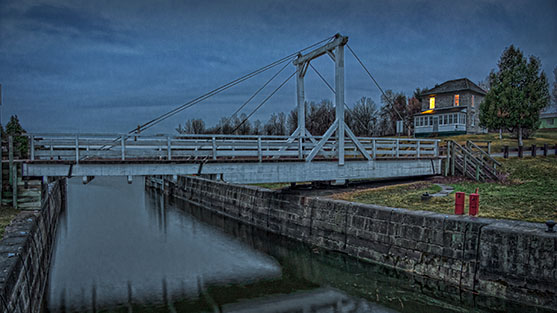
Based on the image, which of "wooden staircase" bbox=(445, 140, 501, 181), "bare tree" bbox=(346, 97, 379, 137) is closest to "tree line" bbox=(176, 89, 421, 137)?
"bare tree" bbox=(346, 97, 379, 137)

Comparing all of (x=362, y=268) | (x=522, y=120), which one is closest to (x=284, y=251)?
(x=362, y=268)

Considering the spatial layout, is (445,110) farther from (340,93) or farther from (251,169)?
(251,169)

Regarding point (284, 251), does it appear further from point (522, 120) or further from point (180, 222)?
point (522, 120)

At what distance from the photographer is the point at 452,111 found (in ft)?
171

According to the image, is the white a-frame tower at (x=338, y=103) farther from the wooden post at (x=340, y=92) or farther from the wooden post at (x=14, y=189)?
the wooden post at (x=14, y=189)

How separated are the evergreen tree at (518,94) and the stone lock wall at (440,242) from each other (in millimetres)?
30872

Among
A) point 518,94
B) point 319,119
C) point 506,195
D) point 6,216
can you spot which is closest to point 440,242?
point 506,195

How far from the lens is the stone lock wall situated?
9.62 metres

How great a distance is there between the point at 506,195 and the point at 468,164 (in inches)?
280

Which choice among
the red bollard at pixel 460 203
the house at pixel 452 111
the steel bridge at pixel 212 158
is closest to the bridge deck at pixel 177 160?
the steel bridge at pixel 212 158

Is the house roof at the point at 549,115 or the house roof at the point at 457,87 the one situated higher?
the house roof at the point at 457,87

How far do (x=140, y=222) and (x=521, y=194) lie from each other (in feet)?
74.5

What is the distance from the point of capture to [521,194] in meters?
16.5

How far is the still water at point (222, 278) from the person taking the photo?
37.1 feet
